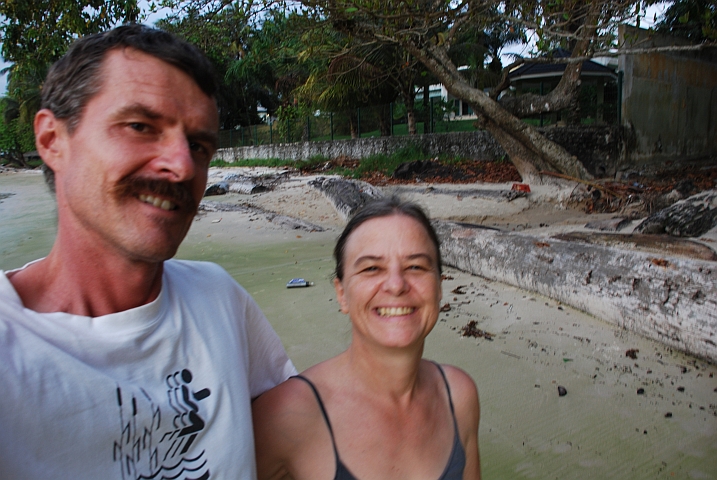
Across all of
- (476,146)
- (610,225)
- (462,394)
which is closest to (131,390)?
(462,394)

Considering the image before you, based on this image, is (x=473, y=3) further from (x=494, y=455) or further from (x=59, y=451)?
(x=59, y=451)

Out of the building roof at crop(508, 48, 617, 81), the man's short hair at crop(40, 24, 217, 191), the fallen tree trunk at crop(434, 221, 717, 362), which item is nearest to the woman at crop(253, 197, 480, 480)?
the man's short hair at crop(40, 24, 217, 191)

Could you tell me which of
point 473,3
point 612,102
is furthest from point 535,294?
point 612,102

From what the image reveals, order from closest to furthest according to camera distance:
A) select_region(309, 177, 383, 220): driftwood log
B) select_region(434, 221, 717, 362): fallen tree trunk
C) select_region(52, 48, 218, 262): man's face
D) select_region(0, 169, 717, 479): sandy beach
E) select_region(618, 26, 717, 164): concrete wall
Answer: select_region(52, 48, 218, 262): man's face → select_region(0, 169, 717, 479): sandy beach → select_region(434, 221, 717, 362): fallen tree trunk → select_region(309, 177, 383, 220): driftwood log → select_region(618, 26, 717, 164): concrete wall

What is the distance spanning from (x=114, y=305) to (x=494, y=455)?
1.91m

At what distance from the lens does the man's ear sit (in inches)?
49.9

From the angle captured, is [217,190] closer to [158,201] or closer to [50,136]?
[50,136]

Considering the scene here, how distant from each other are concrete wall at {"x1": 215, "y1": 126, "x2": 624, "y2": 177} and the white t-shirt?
12.3 m

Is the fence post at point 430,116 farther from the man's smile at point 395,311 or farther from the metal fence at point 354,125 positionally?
the man's smile at point 395,311

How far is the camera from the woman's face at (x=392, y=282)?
62.4 inches

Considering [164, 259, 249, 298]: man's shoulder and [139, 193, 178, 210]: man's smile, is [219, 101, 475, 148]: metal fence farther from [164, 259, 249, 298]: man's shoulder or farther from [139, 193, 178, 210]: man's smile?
[139, 193, 178, 210]: man's smile

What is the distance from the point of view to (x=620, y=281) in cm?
377

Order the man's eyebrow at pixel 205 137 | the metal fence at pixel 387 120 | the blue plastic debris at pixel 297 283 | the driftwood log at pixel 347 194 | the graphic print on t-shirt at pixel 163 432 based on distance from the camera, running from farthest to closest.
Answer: the metal fence at pixel 387 120
the driftwood log at pixel 347 194
the blue plastic debris at pixel 297 283
the man's eyebrow at pixel 205 137
the graphic print on t-shirt at pixel 163 432

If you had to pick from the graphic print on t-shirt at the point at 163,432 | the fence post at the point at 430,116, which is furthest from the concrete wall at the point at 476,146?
the graphic print on t-shirt at the point at 163,432
